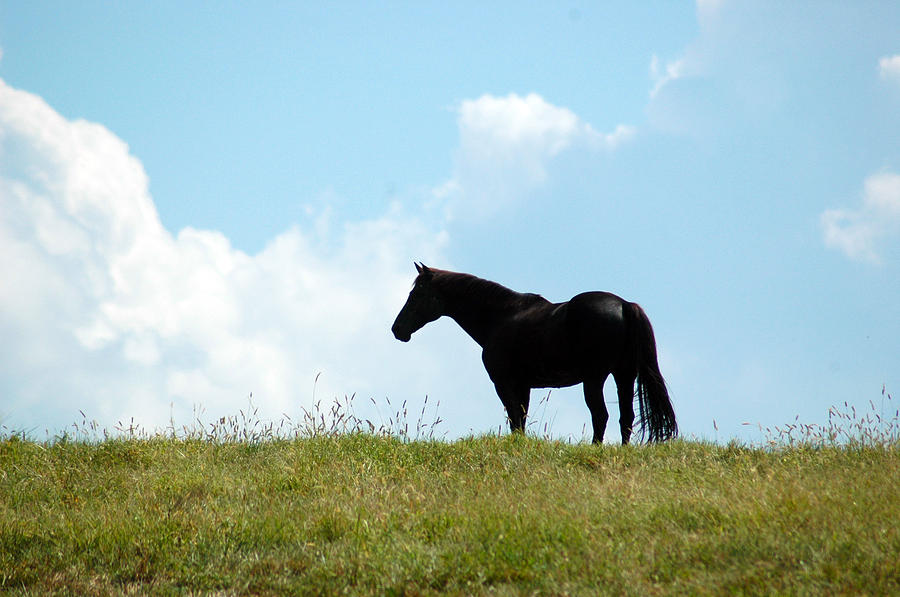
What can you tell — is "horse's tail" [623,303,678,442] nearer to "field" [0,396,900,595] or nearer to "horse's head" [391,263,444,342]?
"field" [0,396,900,595]

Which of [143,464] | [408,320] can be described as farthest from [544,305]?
[143,464]

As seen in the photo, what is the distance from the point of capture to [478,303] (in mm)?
12375

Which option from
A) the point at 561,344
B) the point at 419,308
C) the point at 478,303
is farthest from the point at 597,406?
the point at 419,308

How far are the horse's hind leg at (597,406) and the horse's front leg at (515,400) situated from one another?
1.06 meters

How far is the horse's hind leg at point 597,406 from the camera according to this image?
1076 cm

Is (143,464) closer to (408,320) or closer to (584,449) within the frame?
(408,320)

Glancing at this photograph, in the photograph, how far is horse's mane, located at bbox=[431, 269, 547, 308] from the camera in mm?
12094

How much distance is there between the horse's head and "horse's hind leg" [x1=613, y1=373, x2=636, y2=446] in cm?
320

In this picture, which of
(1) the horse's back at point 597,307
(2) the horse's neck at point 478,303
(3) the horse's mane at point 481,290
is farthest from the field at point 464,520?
(3) the horse's mane at point 481,290

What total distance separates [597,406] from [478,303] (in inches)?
100

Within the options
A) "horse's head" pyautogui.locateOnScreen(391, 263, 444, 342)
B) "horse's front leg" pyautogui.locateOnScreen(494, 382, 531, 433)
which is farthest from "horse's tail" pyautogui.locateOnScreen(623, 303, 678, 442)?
"horse's head" pyautogui.locateOnScreen(391, 263, 444, 342)

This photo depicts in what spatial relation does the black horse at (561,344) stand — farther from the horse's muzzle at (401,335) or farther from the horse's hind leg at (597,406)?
the horse's muzzle at (401,335)

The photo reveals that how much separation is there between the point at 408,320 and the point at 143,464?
14.4 feet

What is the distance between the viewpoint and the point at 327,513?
770cm
